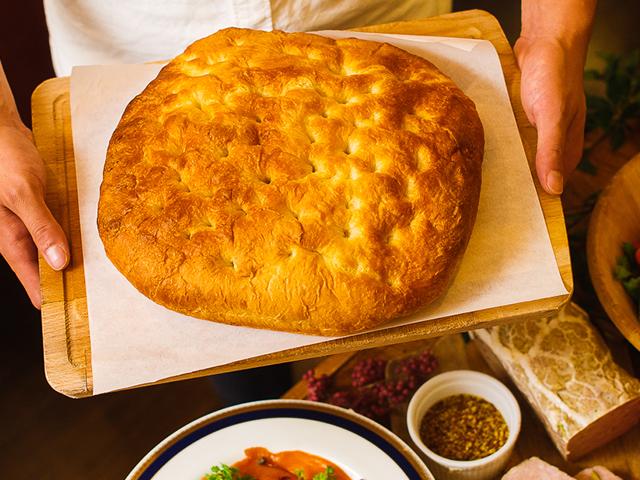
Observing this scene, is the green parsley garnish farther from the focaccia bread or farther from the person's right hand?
the person's right hand

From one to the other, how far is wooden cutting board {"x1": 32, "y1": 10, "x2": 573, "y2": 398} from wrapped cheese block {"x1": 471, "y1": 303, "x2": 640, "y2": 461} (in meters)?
0.37

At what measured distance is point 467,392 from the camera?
61.3 inches

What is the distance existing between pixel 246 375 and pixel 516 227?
3.37 ft

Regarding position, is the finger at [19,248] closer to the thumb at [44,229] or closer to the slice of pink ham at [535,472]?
the thumb at [44,229]

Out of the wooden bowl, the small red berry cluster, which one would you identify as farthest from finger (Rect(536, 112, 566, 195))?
the small red berry cluster

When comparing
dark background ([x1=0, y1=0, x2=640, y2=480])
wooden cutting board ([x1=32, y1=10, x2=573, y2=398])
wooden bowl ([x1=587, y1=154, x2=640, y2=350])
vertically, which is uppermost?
wooden cutting board ([x1=32, y1=10, x2=573, y2=398])

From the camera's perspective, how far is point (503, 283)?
123cm

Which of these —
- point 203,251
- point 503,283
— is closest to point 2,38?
point 203,251

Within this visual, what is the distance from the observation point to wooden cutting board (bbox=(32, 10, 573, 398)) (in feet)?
3.90

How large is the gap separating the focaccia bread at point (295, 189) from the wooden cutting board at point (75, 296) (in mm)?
79

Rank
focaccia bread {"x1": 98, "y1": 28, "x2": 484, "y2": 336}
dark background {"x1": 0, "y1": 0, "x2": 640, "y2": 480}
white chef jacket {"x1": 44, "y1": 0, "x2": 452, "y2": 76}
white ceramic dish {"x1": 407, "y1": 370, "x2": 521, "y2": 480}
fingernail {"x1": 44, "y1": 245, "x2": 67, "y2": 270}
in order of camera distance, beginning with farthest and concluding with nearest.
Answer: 1. dark background {"x1": 0, "y1": 0, "x2": 640, "y2": 480}
2. white chef jacket {"x1": 44, "y1": 0, "x2": 452, "y2": 76}
3. white ceramic dish {"x1": 407, "y1": 370, "x2": 521, "y2": 480}
4. fingernail {"x1": 44, "y1": 245, "x2": 67, "y2": 270}
5. focaccia bread {"x1": 98, "y1": 28, "x2": 484, "y2": 336}

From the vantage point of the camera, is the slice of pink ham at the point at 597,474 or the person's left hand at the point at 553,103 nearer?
the person's left hand at the point at 553,103

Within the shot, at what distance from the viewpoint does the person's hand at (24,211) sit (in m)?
1.28

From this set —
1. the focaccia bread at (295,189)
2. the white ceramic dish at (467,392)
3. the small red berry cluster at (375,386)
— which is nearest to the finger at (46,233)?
the focaccia bread at (295,189)
